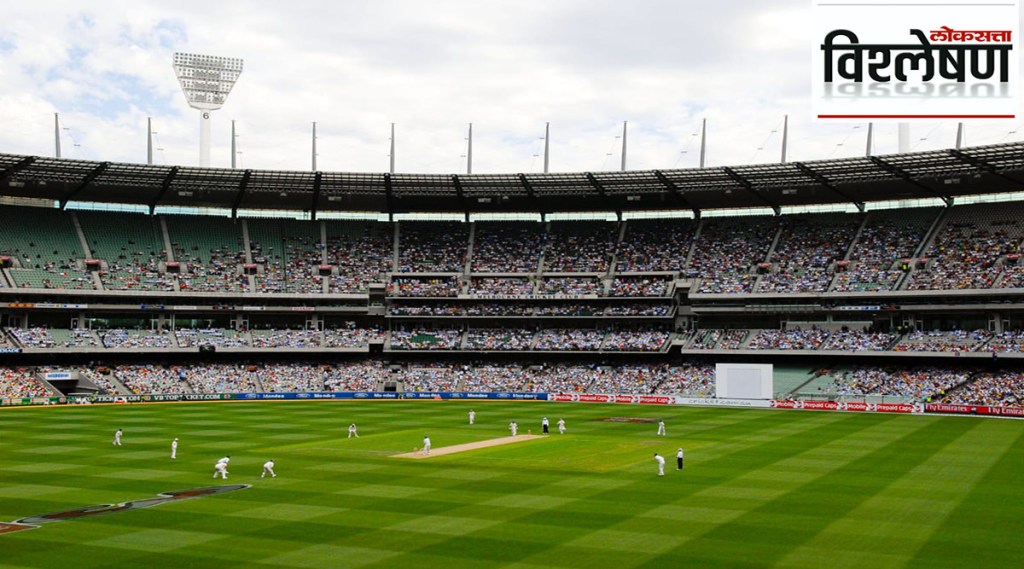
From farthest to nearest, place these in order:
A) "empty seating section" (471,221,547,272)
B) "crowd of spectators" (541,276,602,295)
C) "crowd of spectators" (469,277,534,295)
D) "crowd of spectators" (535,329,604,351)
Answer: "empty seating section" (471,221,547,272), "crowd of spectators" (469,277,534,295), "crowd of spectators" (541,276,602,295), "crowd of spectators" (535,329,604,351)

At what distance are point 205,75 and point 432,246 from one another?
2773cm

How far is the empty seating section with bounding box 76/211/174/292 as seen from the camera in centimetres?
8462

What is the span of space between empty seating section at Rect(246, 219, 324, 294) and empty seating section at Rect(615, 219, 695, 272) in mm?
30569

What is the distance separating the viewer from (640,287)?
8794cm

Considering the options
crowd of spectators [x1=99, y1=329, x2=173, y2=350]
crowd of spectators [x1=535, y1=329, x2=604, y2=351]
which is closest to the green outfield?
crowd of spectators [x1=99, y1=329, x2=173, y2=350]

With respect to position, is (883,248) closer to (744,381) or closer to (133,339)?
(744,381)

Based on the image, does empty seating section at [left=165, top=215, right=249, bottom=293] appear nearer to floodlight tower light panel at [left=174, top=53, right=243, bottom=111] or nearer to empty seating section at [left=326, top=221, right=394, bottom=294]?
empty seating section at [left=326, top=221, right=394, bottom=294]

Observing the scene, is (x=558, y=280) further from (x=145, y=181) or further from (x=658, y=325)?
(x=145, y=181)

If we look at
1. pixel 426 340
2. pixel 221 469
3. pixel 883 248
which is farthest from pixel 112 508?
pixel 883 248

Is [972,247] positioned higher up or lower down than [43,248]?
higher up

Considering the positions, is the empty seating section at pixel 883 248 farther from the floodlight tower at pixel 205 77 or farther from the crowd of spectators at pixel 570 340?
the floodlight tower at pixel 205 77

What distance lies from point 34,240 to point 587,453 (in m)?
64.9

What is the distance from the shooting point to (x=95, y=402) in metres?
73.2

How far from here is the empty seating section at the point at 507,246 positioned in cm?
9319
